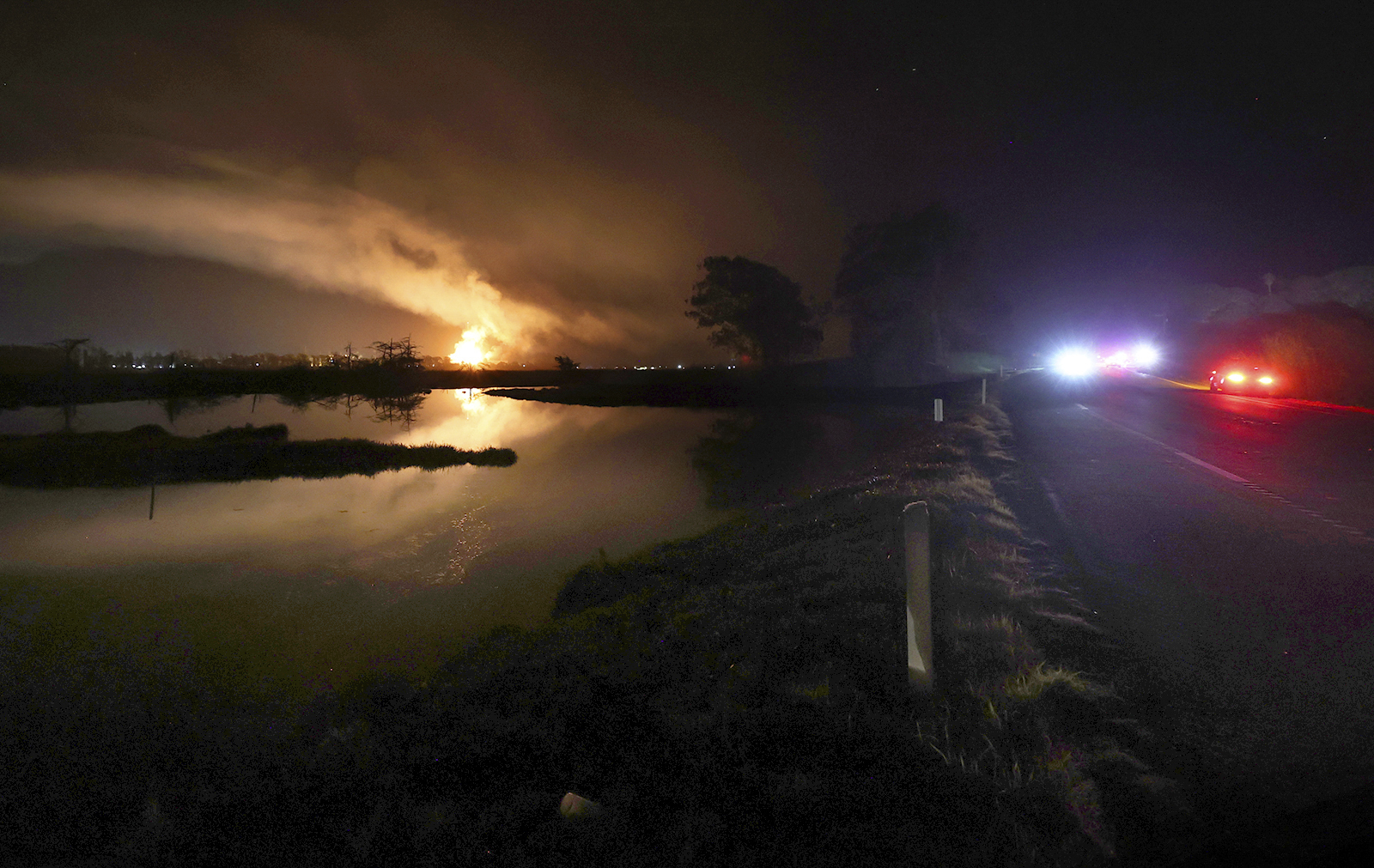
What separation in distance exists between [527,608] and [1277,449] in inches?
645

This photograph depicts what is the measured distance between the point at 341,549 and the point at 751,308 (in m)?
66.2

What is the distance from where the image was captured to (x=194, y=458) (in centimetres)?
2697

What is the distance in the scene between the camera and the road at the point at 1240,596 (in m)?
3.55

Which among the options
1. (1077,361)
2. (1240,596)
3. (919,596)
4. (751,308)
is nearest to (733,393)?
(751,308)

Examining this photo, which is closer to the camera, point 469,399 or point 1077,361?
point 1077,361

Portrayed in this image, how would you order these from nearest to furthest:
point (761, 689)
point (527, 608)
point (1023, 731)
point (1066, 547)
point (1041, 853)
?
point (1041, 853) → point (1023, 731) → point (761, 689) → point (1066, 547) → point (527, 608)

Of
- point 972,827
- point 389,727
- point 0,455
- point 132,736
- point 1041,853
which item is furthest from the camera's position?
point 0,455

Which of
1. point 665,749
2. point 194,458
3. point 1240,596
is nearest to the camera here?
point 665,749

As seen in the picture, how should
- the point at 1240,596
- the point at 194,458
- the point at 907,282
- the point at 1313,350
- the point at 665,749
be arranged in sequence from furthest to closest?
the point at 907,282, the point at 1313,350, the point at 194,458, the point at 1240,596, the point at 665,749

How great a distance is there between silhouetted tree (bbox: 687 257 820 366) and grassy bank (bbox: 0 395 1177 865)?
70944mm

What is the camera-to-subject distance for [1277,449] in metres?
14.2

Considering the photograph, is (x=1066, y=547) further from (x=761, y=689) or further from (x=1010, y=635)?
(x=761, y=689)

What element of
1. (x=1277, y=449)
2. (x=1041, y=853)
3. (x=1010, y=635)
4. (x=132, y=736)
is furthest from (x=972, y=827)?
(x=1277, y=449)

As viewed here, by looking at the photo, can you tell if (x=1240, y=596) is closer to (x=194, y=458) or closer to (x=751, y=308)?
(x=194, y=458)
